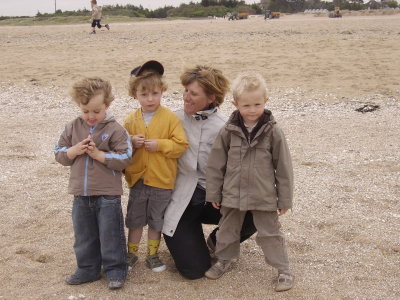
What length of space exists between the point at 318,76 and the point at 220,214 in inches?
312

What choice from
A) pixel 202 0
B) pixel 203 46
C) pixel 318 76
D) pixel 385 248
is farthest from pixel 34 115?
pixel 202 0

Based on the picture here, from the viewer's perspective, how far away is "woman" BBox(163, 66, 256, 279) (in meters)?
3.89

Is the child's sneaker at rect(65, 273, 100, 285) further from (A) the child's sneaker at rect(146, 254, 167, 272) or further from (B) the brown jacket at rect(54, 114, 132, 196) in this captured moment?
(B) the brown jacket at rect(54, 114, 132, 196)

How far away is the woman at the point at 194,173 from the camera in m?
3.89

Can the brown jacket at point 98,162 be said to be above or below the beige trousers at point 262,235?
above

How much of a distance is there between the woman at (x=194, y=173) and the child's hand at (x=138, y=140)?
0.37 metres

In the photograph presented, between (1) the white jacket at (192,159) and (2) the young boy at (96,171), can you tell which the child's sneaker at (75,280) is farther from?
(1) the white jacket at (192,159)

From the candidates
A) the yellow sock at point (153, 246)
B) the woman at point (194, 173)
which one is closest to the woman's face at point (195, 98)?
the woman at point (194, 173)

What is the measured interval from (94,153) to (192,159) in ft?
2.40

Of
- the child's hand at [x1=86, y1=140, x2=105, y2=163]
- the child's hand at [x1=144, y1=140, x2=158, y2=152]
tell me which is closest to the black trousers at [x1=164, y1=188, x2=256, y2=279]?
the child's hand at [x1=144, y1=140, x2=158, y2=152]

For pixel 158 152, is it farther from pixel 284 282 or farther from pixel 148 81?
pixel 284 282

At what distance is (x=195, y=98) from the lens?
3.89m

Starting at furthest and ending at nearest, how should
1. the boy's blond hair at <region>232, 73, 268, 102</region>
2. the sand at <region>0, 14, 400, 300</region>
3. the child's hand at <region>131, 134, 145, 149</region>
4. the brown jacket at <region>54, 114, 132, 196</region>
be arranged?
the sand at <region>0, 14, 400, 300</region> → the child's hand at <region>131, 134, 145, 149</region> → the brown jacket at <region>54, 114, 132, 196</region> → the boy's blond hair at <region>232, 73, 268, 102</region>

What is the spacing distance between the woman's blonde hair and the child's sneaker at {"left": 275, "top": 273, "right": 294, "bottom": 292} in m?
1.30
